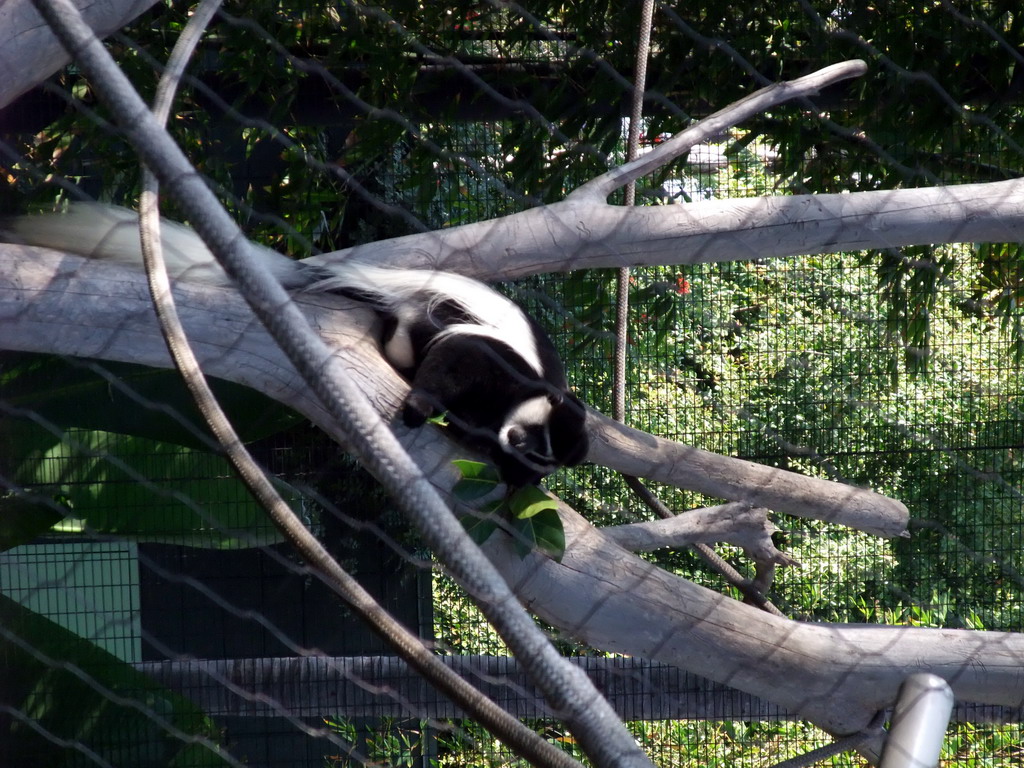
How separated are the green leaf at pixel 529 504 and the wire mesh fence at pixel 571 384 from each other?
31 mm

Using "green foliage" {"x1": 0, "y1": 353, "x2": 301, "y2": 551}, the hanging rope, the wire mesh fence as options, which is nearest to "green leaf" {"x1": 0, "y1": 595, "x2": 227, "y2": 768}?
the wire mesh fence

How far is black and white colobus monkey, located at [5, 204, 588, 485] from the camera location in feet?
3.73

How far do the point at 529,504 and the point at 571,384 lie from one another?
1.46 metres

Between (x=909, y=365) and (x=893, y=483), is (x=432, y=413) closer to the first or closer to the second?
(x=909, y=365)

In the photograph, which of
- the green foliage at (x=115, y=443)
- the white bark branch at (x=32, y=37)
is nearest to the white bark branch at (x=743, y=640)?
the green foliage at (x=115, y=443)

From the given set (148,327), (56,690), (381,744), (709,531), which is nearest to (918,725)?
(709,531)

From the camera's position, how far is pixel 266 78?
162cm

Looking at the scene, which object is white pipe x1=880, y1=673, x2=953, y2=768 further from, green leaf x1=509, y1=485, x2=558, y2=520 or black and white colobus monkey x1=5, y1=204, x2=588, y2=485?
black and white colobus monkey x1=5, y1=204, x2=588, y2=485

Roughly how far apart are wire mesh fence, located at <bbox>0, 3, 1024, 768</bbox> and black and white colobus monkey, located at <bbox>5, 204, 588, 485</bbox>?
0.27ft

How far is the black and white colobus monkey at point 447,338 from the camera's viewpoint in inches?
44.8

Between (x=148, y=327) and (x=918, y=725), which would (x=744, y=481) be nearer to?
(x=918, y=725)

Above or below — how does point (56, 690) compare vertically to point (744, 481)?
below

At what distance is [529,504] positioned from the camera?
3.18 ft

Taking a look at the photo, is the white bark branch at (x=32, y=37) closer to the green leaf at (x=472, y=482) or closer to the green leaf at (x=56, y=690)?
the green leaf at (x=472, y=482)
